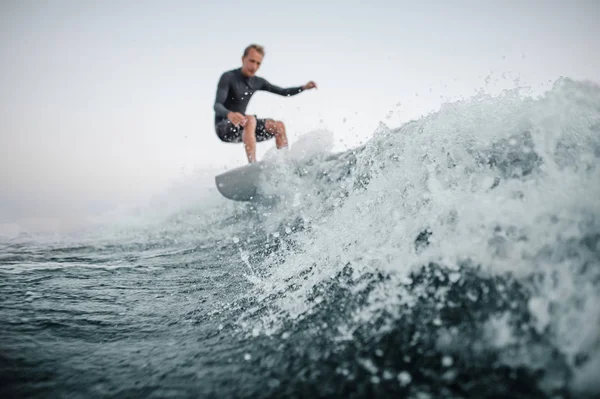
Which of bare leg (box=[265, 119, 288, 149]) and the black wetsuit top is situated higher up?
the black wetsuit top

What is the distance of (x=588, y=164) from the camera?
1529 millimetres

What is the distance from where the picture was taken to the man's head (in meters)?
5.34

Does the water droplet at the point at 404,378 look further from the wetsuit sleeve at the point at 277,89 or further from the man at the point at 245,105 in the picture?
the wetsuit sleeve at the point at 277,89

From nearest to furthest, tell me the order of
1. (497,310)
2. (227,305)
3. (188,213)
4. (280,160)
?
(497,310)
(227,305)
(280,160)
(188,213)

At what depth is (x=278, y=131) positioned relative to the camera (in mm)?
5859

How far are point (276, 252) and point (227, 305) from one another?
131 cm

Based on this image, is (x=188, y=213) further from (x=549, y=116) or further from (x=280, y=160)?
(x=549, y=116)

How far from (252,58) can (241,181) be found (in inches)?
85.8

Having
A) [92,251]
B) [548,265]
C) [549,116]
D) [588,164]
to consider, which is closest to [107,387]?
[548,265]

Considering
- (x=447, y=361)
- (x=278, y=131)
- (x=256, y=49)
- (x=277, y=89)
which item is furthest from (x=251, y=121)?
(x=447, y=361)

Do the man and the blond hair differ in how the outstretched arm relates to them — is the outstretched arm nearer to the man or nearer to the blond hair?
the man

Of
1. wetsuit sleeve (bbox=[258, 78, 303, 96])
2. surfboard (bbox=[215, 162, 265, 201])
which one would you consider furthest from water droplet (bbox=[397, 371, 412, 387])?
wetsuit sleeve (bbox=[258, 78, 303, 96])

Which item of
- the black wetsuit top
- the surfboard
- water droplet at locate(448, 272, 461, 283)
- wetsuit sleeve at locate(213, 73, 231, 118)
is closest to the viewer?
water droplet at locate(448, 272, 461, 283)

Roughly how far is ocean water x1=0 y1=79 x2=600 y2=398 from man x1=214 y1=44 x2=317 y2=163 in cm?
295
